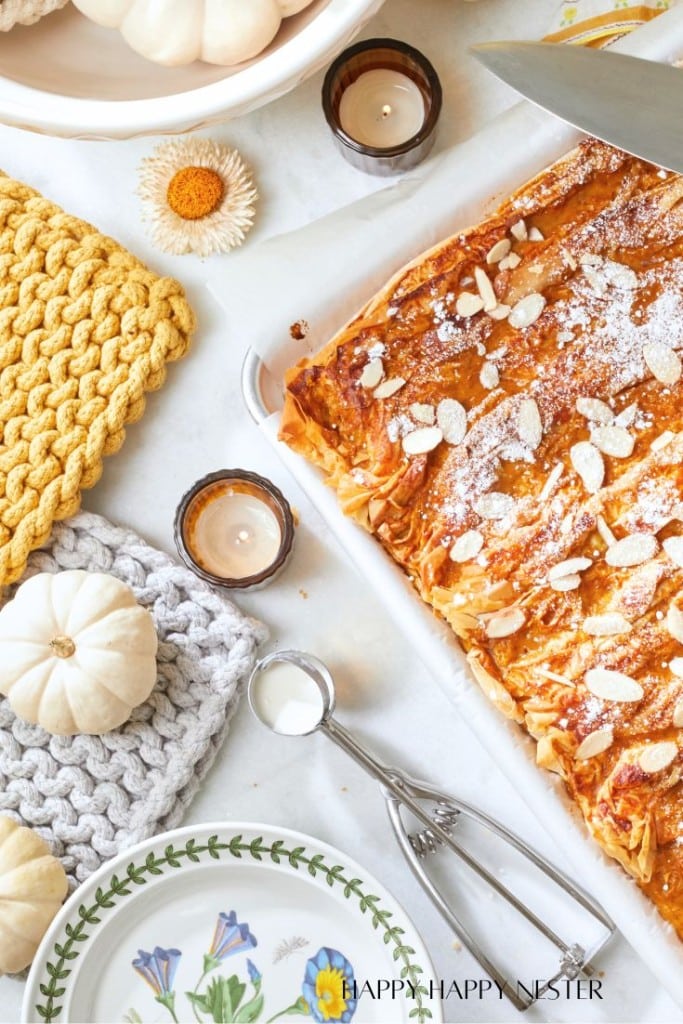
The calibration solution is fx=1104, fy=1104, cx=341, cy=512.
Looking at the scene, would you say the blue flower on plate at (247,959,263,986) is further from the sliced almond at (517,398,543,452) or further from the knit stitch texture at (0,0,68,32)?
the knit stitch texture at (0,0,68,32)

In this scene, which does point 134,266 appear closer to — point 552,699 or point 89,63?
point 89,63

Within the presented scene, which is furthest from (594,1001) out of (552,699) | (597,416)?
(597,416)

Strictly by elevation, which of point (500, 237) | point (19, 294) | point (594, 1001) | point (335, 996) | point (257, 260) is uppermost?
point (500, 237)

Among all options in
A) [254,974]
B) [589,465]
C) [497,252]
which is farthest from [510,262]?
[254,974]

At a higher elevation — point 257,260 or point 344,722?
point 257,260

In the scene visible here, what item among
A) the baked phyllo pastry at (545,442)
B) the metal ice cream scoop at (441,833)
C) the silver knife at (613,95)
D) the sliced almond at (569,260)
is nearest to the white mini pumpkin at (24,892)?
the metal ice cream scoop at (441,833)

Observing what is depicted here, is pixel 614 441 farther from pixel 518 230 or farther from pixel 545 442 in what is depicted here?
pixel 518 230
